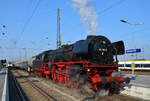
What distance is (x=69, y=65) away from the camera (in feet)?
36.0

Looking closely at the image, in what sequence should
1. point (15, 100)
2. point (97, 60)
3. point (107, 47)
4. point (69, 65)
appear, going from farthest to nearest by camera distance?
point (69, 65) < point (107, 47) < point (97, 60) < point (15, 100)

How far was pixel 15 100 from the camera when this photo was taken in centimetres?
867

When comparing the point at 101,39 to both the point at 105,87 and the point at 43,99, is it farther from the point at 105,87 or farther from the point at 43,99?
the point at 43,99

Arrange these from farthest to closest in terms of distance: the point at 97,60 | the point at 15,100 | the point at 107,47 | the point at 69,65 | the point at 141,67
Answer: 1. the point at 141,67
2. the point at 69,65
3. the point at 107,47
4. the point at 97,60
5. the point at 15,100

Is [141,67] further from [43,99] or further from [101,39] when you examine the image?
[43,99]

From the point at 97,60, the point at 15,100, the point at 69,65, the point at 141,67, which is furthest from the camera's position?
the point at 141,67

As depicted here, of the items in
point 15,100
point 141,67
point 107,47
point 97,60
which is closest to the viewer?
point 15,100

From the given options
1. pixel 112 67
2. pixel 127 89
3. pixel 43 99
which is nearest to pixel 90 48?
pixel 112 67

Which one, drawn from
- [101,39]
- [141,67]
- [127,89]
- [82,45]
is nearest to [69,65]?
[82,45]

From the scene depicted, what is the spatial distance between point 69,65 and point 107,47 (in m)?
2.86

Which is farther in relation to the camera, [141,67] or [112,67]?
[141,67]

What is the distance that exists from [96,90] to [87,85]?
0.63m

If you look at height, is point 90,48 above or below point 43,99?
above

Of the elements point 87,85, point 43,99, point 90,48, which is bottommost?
point 43,99
